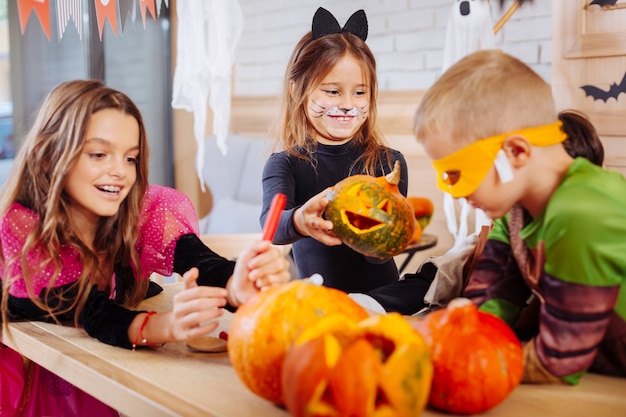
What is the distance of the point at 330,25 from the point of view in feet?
5.74

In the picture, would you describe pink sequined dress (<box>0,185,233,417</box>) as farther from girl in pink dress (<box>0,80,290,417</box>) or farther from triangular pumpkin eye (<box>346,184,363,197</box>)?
triangular pumpkin eye (<box>346,184,363,197</box>)

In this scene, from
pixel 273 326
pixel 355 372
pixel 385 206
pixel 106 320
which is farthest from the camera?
pixel 385 206

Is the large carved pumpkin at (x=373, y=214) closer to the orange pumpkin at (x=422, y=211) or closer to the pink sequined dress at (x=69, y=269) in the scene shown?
the pink sequined dress at (x=69, y=269)

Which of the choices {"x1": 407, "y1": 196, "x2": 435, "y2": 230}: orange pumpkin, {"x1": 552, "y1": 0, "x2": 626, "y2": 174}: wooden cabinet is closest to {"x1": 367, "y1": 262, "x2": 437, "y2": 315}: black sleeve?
{"x1": 407, "y1": 196, "x2": 435, "y2": 230}: orange pumpkin

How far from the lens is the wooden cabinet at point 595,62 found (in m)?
2.47

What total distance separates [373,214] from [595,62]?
1671mm

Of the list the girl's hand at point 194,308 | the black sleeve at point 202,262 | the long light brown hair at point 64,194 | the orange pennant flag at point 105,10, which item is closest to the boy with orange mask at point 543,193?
the girl's hand at point 194,308

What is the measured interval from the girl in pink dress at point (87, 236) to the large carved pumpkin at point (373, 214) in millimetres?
237

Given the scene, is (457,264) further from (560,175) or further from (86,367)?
(86,367)

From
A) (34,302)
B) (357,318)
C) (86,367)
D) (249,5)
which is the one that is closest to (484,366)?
(357,318)

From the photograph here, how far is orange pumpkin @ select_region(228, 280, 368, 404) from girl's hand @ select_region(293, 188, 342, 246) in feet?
1.57

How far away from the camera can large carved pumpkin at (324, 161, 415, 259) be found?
1.28 metres

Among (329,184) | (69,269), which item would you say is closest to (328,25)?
(329,184)

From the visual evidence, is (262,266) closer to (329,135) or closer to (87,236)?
(87,236)
